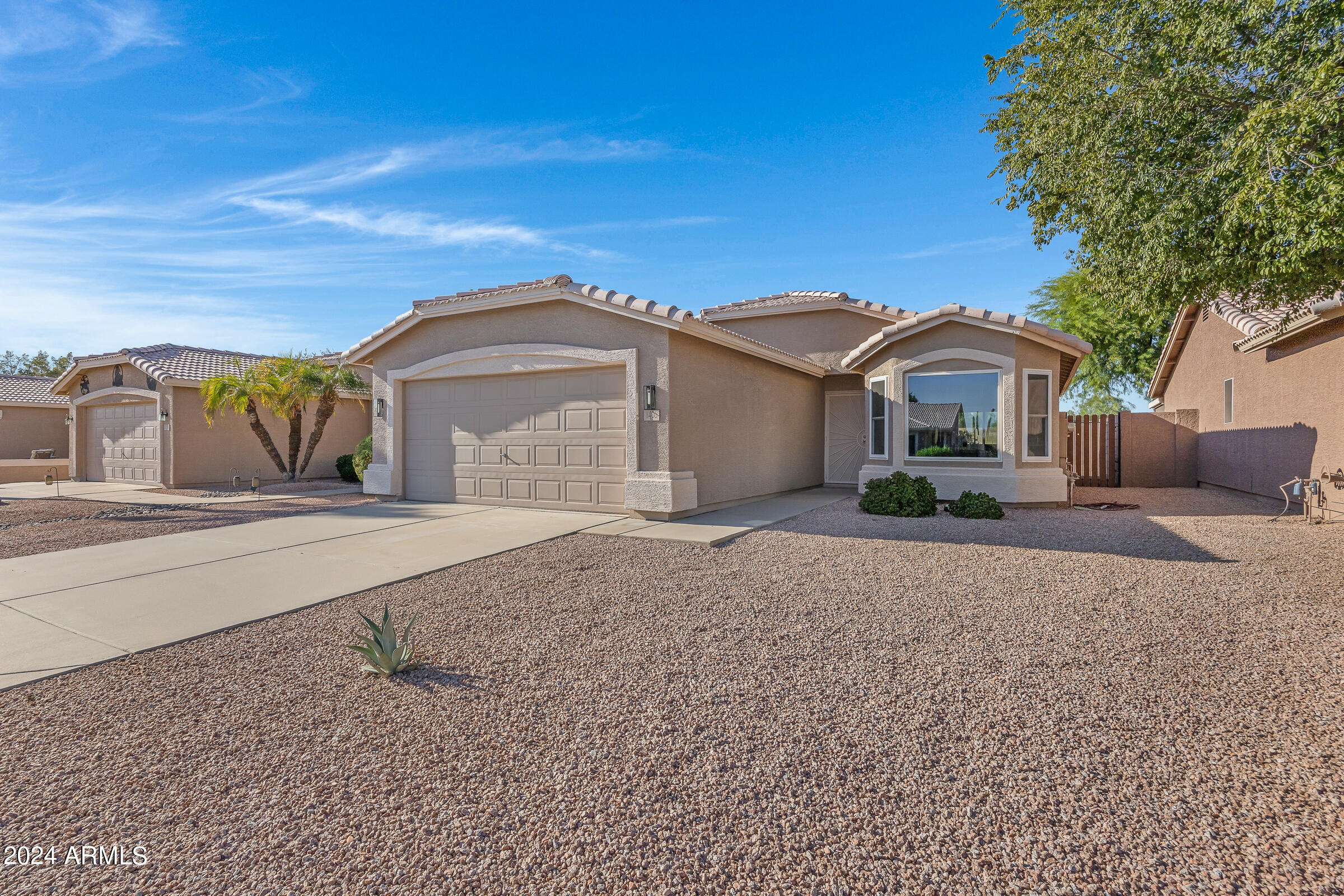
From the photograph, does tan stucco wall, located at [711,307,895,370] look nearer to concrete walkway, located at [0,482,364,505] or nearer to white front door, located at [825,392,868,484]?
white front door, located at [825,392,868,484]

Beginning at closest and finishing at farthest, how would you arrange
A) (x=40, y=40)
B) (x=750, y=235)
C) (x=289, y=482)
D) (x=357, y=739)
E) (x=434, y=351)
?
(x=357, y=739), (x=40, y=40), (x=434, y=351), (x=289, y=482), (x=750, y=235)

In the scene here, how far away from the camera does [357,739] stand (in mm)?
2961

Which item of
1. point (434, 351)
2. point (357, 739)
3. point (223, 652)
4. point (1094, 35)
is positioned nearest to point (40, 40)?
point (434, 351)

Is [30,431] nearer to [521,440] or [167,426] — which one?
[167,426]

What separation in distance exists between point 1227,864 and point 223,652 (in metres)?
5.31

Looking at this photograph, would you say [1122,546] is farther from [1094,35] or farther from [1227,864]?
[1227,864]

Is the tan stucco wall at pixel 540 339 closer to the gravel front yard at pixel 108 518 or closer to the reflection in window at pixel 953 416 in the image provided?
the gravel front yard at pixel 108 518

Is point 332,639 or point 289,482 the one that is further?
point 289,482

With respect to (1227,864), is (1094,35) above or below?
above

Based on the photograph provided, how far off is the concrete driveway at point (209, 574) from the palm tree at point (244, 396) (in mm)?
6929

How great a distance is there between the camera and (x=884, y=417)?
1220 centimetres

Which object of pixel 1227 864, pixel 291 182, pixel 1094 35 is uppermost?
pixel 291 182

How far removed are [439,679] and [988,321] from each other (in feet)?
34.6

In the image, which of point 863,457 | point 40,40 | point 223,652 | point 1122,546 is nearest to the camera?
point 223,652
